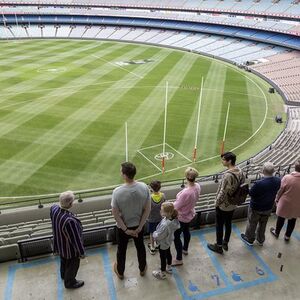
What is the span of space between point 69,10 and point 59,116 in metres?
62.6

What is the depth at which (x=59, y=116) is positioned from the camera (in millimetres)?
25969

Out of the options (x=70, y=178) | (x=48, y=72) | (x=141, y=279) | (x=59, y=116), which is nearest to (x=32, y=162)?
(x=70, y=178)

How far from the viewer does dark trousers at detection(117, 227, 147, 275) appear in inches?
244

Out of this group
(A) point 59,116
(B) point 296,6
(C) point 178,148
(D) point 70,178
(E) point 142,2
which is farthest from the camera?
(E) point 142,2

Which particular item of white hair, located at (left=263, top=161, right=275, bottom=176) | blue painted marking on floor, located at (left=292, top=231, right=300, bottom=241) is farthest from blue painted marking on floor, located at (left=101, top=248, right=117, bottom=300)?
blue painted marking on floor, located at (left=292, top=231, right=300, bottom=241)

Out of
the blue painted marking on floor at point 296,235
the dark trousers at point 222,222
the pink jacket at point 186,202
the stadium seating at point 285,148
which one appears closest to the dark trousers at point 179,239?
the pink jacket at point 186,202

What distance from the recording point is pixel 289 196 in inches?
279

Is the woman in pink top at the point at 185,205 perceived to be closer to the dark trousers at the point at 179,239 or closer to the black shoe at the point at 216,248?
the dark trousers at the point at 179,239

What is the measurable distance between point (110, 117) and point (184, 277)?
20.5m

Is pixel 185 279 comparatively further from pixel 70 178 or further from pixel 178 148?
pixel 178 148

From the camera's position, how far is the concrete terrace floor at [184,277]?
623 cm

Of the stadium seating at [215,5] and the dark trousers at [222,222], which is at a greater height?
the stadium seating at [215,5]

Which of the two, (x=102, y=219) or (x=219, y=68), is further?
(x=219, y=68)

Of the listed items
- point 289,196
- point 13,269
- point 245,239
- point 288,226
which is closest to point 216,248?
point 245,239
